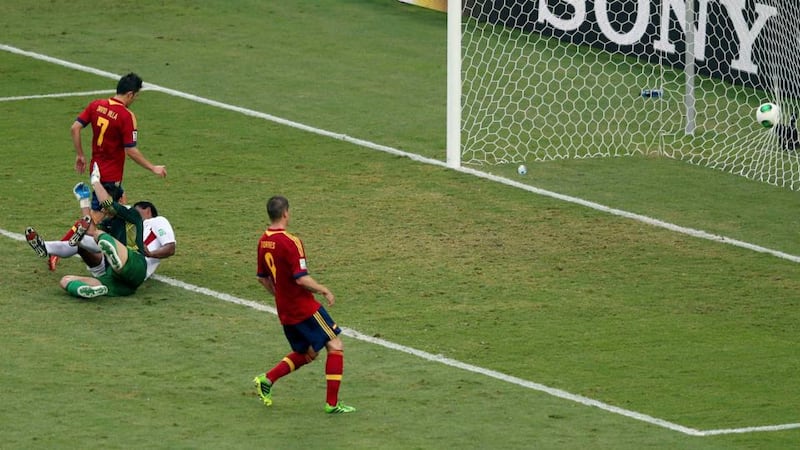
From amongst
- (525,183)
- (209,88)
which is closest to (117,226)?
(525,183)

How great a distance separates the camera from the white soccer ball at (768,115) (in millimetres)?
19469

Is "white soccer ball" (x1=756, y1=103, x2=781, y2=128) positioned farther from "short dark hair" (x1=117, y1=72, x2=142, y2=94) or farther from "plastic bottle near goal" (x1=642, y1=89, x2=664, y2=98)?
"short dark hair" (x1=117, y1=72, x2=142, y2=94)

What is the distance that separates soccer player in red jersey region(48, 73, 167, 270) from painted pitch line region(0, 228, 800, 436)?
0.96m

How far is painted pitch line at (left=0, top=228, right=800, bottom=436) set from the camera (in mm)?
11727

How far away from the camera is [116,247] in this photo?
46.5 feet

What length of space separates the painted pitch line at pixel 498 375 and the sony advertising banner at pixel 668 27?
7874 millimetres

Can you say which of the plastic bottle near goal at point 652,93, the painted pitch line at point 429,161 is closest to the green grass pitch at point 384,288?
the painted pitch line at point 429,161

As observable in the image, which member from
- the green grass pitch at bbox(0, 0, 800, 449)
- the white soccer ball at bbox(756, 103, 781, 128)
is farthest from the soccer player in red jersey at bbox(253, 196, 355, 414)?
the white soccer ball at bbox(756, 103, 781, 128)

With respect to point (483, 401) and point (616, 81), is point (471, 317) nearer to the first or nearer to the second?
point (483, 401)

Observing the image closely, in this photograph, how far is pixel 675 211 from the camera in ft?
58.4

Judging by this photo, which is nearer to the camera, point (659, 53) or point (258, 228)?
point (258, 228)

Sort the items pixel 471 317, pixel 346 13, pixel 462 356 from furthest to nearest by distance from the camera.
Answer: pixel 346 13, pixel 471 317, pixel 462 356

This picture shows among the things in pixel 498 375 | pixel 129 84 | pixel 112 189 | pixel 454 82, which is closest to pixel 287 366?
pixel 498 375

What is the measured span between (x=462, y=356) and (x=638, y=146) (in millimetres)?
7958
